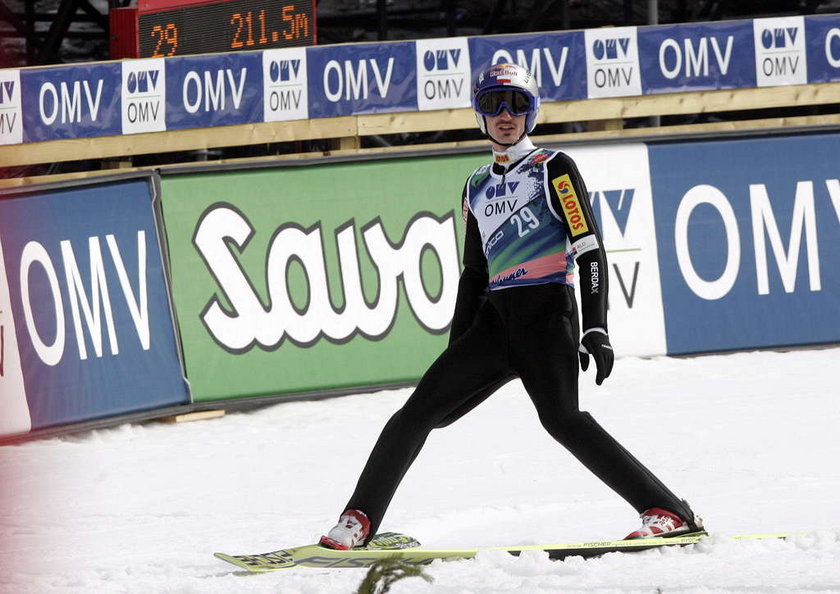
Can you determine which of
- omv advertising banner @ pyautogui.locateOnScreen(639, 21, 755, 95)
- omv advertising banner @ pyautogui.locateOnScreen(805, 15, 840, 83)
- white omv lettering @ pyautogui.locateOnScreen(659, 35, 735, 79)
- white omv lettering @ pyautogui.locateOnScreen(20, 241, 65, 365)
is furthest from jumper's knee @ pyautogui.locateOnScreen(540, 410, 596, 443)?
omv advertising banner @ pyautogui.locateOnScreen(805, 15, 840, 83)

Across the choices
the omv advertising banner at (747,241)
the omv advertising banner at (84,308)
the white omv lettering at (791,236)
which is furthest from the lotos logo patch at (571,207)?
the white omv lettering at (791,236)

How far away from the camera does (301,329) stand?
8.62m

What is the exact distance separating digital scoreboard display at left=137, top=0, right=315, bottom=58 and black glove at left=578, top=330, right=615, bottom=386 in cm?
826

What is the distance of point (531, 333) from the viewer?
14.8 ft

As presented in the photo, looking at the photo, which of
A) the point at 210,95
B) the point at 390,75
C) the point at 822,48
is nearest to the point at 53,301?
the point at 210,95

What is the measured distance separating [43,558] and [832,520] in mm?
3350

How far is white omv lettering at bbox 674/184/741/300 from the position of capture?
934cm

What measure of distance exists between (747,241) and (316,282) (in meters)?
3.34

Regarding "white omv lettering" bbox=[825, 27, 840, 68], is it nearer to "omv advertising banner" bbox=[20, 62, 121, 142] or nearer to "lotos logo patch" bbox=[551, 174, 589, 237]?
"omv advertising banner" bbox=[20, 62, 121, 142]

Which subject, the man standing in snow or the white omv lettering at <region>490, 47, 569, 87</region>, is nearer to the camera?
the man standing in snow

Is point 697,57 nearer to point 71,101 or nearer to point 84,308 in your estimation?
point 71,101

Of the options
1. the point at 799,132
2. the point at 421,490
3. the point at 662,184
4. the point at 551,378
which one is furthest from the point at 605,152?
the point at 551,378

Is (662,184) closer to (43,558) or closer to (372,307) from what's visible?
(372,307)

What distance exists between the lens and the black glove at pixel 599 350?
4.24 m
